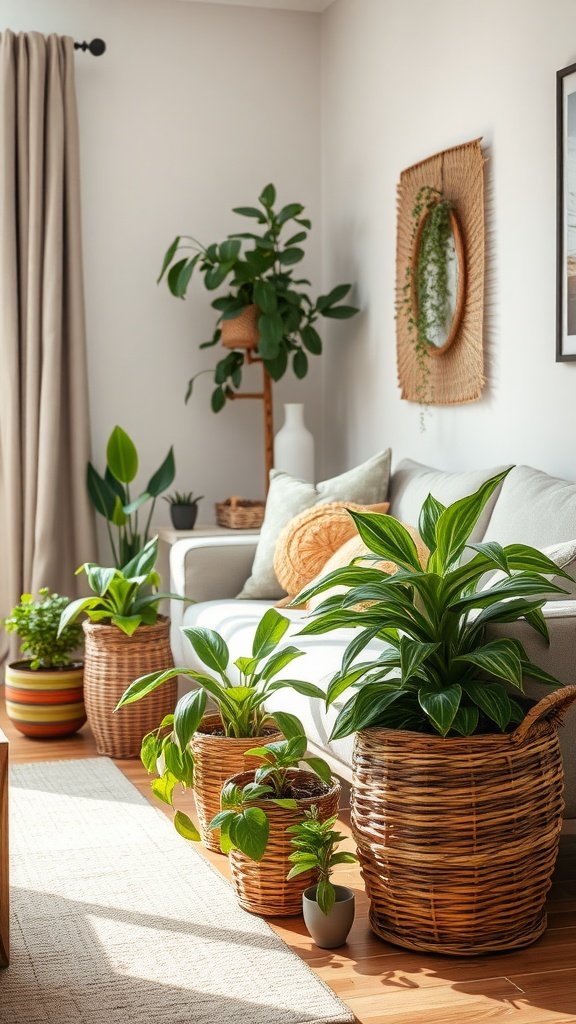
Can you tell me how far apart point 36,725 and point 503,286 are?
79.4 inches

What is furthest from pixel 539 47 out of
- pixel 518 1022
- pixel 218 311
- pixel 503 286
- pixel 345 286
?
pixel 518 1022

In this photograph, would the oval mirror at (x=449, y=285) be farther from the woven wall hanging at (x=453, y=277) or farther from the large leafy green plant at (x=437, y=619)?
the large leafy green plant at (x=437, y=619)

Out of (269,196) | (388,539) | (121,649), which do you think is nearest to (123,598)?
(121,649)

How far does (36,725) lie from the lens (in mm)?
3820

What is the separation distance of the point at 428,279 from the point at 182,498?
4.77 feet

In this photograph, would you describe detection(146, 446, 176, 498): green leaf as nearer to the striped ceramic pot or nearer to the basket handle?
the striped ceramic pot

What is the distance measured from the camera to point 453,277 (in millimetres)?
3750

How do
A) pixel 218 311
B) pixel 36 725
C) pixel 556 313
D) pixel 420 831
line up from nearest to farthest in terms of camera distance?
pixel 420 831, pixel 556 313, pixel 36 725, pixel 218 311

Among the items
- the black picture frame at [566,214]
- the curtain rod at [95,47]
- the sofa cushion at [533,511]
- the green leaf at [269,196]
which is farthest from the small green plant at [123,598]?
the curtain rod at [95,47]

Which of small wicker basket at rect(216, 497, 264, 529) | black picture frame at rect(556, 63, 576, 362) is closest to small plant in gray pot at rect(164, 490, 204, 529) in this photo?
small wicker basket at rect(216, 497, 264, 529)

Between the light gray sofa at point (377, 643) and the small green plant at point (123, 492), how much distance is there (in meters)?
0.41

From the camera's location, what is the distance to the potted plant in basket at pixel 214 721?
2531mm

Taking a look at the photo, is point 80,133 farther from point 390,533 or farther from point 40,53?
point 390,533

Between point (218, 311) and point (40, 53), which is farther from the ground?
point (40, 53)
